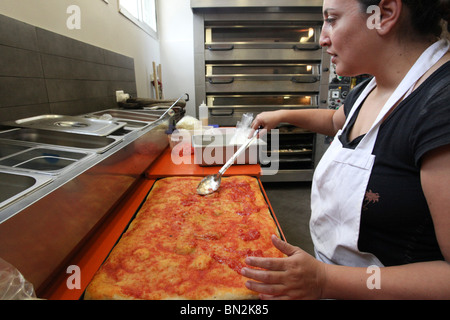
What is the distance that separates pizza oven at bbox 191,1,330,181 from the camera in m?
3.33

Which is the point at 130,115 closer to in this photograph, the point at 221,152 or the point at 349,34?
the point at 221,152

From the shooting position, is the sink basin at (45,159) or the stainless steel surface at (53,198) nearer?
the stainless steel surface at (53,198)

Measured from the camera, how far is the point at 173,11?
14.4 feet

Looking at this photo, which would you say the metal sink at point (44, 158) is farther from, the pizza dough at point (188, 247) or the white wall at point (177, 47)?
the white wall at point (177, 47)

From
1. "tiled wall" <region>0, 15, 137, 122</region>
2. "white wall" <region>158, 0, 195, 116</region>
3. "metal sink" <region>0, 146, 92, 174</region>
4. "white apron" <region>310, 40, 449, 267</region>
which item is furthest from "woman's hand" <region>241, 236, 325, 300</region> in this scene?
"white wall" <region>158, 0, 195, 116</region>

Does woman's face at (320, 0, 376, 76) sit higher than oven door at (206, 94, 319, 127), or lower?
higher

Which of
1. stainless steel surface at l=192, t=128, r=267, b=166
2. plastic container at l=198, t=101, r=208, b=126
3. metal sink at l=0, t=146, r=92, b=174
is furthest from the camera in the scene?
plastic container at l=198, t=101, r=208, b=126

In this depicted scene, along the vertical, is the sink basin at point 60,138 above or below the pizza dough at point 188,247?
above

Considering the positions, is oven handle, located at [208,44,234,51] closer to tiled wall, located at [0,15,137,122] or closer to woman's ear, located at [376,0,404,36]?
tiled wall, located at [0,15,137,122]

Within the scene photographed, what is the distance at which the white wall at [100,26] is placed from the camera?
1490 mm

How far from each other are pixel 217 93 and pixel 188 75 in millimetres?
1348

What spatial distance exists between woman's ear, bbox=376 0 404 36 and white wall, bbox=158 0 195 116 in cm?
409

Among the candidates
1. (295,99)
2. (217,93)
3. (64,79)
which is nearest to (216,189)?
(64,79)

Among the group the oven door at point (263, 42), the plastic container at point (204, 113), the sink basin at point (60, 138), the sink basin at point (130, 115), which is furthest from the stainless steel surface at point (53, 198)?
the oven door at point (263, 42)
